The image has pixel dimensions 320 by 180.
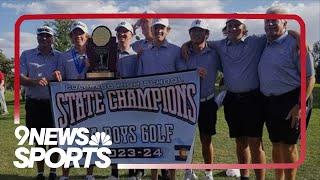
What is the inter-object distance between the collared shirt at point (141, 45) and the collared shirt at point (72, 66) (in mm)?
558

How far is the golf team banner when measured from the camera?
4.65 meters

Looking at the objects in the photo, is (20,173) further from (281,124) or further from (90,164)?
(281,124)

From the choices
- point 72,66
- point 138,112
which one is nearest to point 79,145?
point 138,112

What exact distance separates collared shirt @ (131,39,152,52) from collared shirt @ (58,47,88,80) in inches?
22.0

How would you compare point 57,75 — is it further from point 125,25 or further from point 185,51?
point 185,51

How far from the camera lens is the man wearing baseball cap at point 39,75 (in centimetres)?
515

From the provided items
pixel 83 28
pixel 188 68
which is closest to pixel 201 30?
pixel 188 68

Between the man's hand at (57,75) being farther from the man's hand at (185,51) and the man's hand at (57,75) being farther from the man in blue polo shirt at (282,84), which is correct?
the man in blue polo shirt at (282,84)

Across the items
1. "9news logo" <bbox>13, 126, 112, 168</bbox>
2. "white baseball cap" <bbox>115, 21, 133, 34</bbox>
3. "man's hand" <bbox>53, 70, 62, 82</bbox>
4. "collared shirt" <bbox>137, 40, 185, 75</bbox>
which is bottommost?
"9news logo" <bbox>13, 126, 112, 168</bbox>

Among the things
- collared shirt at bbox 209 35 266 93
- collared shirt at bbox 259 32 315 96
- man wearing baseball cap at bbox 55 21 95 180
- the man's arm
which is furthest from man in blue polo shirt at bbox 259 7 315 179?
the man's arm

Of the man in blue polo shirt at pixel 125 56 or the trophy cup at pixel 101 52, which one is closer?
the trophy cup at pixel 101 52

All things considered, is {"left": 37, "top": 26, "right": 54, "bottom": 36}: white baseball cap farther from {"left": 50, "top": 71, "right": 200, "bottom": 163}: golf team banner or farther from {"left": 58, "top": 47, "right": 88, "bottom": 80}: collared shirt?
{"left": 50, "top": 71, "right": 200, "bottom": 163}: golf team banner

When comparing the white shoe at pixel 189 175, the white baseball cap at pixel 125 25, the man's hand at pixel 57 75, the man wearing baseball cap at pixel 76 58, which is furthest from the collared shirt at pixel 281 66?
the man's hand at pixel 57 75

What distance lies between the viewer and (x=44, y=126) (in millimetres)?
5402
